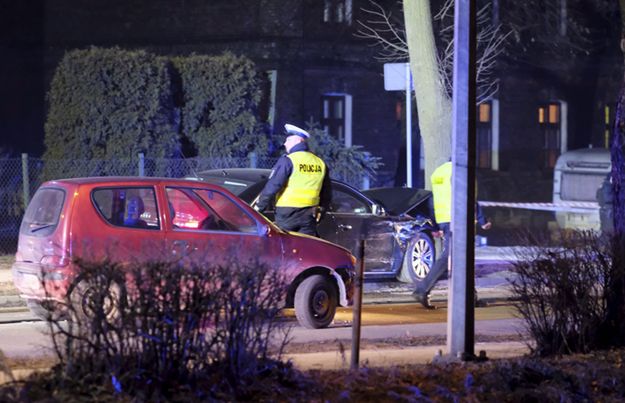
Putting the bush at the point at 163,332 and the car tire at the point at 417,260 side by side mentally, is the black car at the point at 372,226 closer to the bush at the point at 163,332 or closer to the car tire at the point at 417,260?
the car tire at the point at 417,260

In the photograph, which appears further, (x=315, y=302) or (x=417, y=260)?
(x=417, y=260)

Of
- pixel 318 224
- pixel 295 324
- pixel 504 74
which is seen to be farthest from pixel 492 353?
pixel 504 74

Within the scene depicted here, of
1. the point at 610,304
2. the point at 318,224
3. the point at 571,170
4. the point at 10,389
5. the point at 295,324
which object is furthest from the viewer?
the point at 571,170

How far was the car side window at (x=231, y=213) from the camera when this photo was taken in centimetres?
1153

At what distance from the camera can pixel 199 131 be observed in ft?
70.7

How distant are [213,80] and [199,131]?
1.03m

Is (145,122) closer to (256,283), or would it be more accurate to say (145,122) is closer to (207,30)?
(207,30)

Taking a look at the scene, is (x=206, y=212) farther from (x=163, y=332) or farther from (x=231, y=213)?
(x=163, y=332)

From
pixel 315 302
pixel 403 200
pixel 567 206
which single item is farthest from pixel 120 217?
pixel 567 206

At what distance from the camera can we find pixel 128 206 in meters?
10.8

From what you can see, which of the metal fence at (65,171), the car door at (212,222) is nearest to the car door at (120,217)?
the car door at (212,222)

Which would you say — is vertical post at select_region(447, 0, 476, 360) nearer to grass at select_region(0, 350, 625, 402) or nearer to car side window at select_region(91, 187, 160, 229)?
grass at select_region(0, 350, 625, 402)

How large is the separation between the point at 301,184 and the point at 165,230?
250 centimetres

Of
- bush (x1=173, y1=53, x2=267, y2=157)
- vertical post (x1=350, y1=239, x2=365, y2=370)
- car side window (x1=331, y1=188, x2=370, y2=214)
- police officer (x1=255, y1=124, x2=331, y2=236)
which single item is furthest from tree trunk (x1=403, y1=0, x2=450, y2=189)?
vertical post (x1=350, y1=239, x2=365, y2=370)
